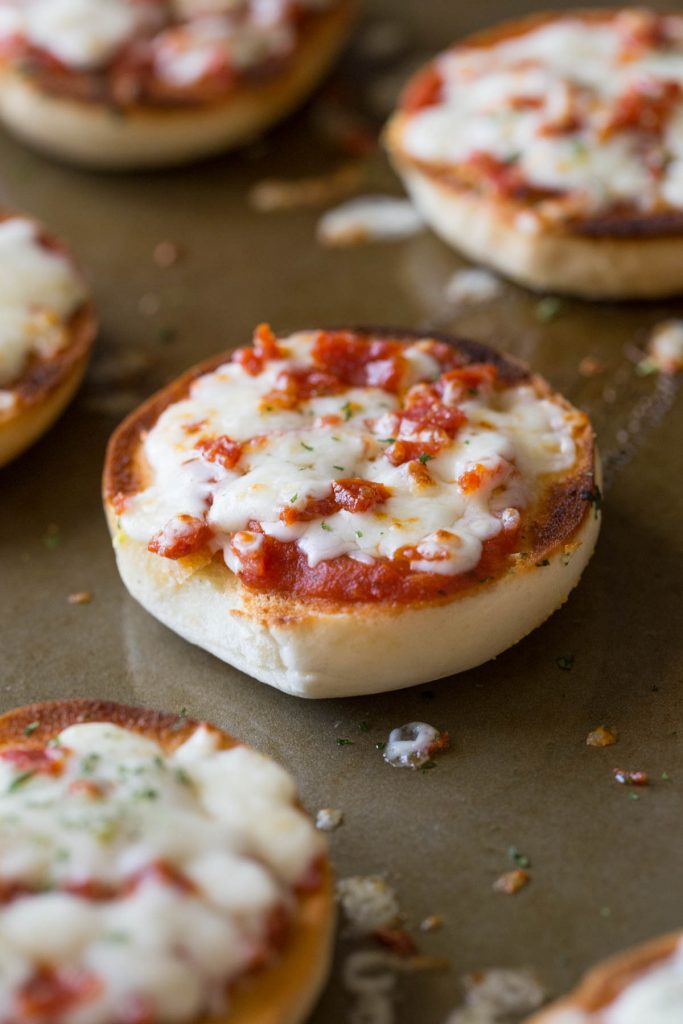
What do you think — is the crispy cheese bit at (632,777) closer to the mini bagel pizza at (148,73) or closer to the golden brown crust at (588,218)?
the golden brown crust at (588,218)

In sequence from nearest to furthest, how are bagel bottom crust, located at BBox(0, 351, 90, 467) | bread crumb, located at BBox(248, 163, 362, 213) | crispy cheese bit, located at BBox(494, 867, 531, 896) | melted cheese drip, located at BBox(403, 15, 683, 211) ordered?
1. crispy cheese bit, located at BBox(494, 867, 531, 896)
2. bagel bottom crust, located at BBox(0, 351, 90, 467)
3. melted cheese drip, located at BBox(403, 15, 683, 211)
4. bread crumb, located at BBox(248, 163, 362, 213)

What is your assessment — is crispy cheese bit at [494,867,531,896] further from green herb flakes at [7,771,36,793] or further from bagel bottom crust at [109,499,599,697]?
green herb flakes at [7,771,36,793]

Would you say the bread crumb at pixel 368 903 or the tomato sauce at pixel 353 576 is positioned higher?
the tomato sauce at pixel 353 576

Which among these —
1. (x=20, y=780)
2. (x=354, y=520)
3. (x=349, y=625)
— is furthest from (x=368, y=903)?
(x=354, y=520)

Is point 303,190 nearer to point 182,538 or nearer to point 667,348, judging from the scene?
Answer: point 667,348

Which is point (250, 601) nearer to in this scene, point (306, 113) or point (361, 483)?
point (361, 483)

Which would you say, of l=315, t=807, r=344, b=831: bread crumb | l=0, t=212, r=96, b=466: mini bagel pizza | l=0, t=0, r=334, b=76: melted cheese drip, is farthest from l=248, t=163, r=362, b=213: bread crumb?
l=315, t=807, r=344, b=831: bread crumb

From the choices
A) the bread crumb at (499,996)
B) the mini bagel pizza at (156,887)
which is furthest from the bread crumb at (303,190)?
the bread crumb at (499,996)
